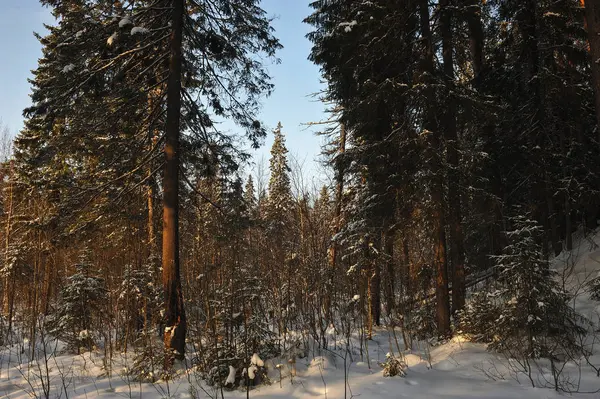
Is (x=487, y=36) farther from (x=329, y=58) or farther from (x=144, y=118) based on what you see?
(x=144, y=118)

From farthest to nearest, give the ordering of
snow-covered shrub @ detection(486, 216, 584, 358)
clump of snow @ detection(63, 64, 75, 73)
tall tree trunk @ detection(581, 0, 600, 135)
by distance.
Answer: clump of snow @ detection(63, 64, 75, 73)
tall tree trunk @ detection(581, 0, 600, 135)
snow-covered shrub @ detection(486, 216, 584, 358)

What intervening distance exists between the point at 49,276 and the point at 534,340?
9.17 m

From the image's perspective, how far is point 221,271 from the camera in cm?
614

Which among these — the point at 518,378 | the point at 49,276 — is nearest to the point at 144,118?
the point at 49,276

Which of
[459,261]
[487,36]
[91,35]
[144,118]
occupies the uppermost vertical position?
[487,36]

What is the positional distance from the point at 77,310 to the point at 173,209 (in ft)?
12.1

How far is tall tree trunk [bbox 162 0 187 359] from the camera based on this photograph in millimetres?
6398

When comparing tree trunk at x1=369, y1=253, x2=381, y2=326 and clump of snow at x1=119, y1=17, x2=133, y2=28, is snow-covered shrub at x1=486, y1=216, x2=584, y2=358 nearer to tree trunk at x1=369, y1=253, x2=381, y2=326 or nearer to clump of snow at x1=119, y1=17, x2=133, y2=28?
tree trunk at x1=369, y1=253, x2=381, y2=326

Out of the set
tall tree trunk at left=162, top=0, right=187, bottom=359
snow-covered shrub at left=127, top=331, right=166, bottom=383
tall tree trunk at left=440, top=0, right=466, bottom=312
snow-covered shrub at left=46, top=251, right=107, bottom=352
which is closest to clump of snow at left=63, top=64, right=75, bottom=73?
tall tree trunk at left=162, top=0, right=187, bottom=359

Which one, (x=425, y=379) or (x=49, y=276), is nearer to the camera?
(x=425, y=379)

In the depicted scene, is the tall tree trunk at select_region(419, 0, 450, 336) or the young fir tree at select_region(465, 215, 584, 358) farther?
the tall tree trunk at select_region(419, 0, 450, 336)

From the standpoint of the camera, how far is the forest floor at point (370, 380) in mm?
4266

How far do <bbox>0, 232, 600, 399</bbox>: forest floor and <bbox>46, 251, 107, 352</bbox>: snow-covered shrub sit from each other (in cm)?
109

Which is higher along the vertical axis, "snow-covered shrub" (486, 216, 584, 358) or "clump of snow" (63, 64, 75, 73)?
"clump of snow" (63, 64, 75, 73)
